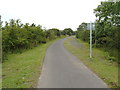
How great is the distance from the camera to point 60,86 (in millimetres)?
4383

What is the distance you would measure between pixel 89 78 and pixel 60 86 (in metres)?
1.59

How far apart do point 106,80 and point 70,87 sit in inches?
70.2

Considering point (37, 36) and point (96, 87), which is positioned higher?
point (37, 36)

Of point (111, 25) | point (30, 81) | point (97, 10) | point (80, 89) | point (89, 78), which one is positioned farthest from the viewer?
point (97, 10)

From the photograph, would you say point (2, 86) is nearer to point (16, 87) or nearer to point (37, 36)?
point (16, 87)

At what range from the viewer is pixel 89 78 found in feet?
17.0

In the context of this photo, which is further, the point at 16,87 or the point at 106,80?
the point at 106,80

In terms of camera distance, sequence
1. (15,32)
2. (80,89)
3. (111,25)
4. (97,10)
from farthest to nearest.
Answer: (15,32) < (97,10) < (111,25) < (80,89)

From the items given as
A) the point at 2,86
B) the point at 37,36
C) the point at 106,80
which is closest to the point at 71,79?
the point at 106,80

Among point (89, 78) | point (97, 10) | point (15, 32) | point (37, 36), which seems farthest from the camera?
point (37, 36)

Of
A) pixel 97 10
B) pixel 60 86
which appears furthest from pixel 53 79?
pixel 97 10

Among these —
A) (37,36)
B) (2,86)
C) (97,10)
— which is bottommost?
(2,86)

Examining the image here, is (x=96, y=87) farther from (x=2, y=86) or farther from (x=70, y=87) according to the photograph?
(x=2, y=86)

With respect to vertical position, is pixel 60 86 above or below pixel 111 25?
below
